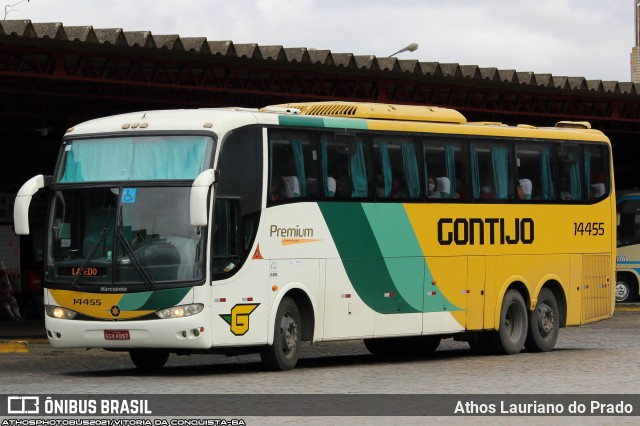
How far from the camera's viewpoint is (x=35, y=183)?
19.1 metres

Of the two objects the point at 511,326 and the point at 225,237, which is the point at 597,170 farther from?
the point at 225,237

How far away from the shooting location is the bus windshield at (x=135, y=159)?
18.5 metres

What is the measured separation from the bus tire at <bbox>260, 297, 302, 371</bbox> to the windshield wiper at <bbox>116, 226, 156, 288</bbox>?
69.8 inches

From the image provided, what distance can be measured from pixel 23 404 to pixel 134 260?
395 centimetres

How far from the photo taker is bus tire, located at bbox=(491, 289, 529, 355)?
23.6m

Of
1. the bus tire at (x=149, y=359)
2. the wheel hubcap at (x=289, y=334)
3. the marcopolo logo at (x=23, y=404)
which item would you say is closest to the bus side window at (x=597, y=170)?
the wheel hubcap at (x=289, y=334)

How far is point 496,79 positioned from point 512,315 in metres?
16.0

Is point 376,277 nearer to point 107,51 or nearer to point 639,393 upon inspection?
point 639,393

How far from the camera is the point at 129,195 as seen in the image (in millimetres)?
18531

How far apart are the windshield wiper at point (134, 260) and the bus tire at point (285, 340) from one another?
1774 millimetres

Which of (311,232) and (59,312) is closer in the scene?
(59,312)

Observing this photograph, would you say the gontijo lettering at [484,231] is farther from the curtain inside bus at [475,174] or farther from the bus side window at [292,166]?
the bus side window at [292,166]

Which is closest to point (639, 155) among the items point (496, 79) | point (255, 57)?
point (496, 79)

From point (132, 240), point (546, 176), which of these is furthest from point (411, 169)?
point (132, 240)
